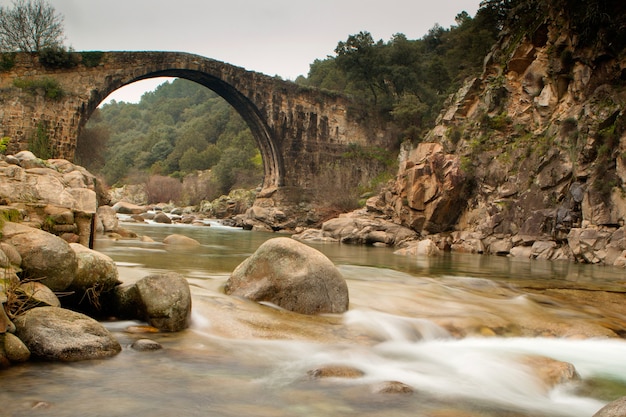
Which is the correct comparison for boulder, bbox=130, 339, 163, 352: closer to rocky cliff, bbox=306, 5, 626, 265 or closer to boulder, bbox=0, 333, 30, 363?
boulder, bbox=0, 333, 30, 363

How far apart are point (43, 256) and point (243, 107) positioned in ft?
84.1

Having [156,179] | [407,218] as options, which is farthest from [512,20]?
[156,179]

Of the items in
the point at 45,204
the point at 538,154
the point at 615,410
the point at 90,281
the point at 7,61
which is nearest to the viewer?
the point at 615,410

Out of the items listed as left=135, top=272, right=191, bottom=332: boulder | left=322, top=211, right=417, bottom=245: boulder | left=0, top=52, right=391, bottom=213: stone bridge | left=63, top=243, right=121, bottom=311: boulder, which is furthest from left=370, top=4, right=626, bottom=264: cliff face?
left=63, top=243, right=121, bottom=311: boulder

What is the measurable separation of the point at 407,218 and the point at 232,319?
14810 millimetres

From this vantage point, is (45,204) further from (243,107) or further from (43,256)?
(243,107)

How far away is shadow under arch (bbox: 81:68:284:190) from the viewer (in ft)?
78.3

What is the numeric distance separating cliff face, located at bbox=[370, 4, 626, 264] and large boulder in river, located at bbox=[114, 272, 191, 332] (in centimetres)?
1120

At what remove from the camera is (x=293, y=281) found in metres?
5.14

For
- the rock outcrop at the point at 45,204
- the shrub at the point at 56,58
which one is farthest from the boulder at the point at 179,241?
the shrub at the point at 56,58

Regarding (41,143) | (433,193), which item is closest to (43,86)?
(41,143)

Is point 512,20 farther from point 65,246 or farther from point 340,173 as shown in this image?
point 65,246

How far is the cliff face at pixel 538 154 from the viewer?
13.5m

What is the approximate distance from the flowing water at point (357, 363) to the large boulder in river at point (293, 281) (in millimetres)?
157
